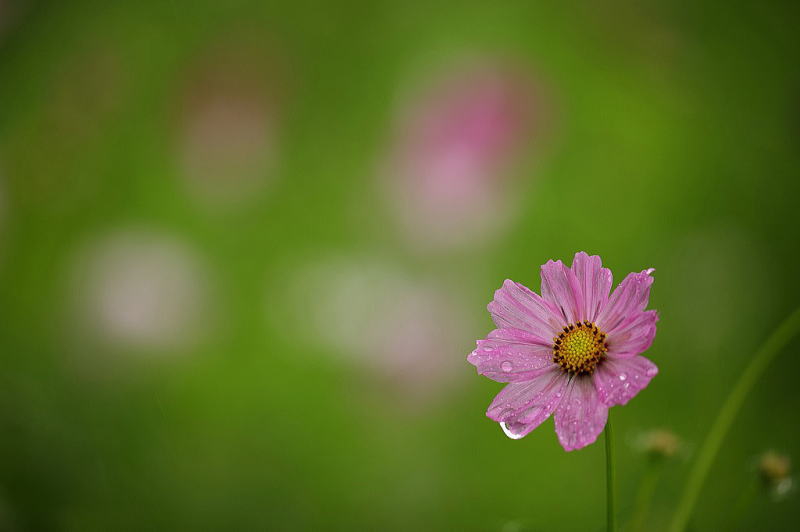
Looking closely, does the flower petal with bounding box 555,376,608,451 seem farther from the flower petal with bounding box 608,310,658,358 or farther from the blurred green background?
the blurred green background

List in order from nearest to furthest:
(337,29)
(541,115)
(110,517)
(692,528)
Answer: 1. (692,528)
2. (110,517)
3. (541,115)
4. (337,29)

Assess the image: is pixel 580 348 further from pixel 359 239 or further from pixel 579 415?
pixel 359 239

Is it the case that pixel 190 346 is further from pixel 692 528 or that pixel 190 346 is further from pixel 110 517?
pixel 692 528

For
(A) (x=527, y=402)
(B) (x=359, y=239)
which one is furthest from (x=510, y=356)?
(B) (x=359, y=239)

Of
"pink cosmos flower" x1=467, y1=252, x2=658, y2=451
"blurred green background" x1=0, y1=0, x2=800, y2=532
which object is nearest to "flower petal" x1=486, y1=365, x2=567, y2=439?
"pink cosmos flower" x1=467, y1=252, x2=658, y2=451

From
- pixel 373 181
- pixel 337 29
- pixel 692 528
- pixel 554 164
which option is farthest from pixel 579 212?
pixel 692 528

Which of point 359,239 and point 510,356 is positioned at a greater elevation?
point 359,239

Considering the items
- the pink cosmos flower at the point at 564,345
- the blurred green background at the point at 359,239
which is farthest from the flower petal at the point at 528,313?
the blurred green background at the point at 359,239

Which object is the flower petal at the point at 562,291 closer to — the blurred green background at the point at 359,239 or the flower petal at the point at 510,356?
the flower petal at the point at 510,356
